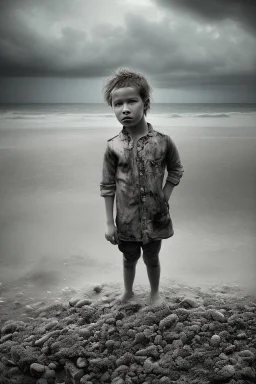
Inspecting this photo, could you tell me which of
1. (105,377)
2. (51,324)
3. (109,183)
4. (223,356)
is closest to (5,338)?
(51,324)

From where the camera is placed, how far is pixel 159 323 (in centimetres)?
168

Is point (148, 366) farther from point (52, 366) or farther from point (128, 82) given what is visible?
point (128, 82)

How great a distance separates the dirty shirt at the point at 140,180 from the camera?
1.60 meters

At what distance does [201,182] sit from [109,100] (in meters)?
1.85

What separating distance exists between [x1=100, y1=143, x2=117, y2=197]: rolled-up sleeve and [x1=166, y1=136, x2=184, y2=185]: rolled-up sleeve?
0.85 feet

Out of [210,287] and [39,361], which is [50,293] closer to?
[39,361]

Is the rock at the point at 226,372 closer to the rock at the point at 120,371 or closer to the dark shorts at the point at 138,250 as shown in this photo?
the rock at the point at 120,371

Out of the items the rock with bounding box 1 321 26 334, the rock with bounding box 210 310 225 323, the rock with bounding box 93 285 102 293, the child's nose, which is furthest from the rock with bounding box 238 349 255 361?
the child's nose

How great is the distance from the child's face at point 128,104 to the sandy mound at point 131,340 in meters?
0.96

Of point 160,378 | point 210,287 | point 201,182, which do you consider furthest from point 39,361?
point 201,182

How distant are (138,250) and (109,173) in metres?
0.42

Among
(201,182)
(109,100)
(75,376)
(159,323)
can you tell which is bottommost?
(75,376)

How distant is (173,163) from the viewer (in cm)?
169

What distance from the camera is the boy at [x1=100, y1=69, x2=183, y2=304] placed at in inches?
61.4
